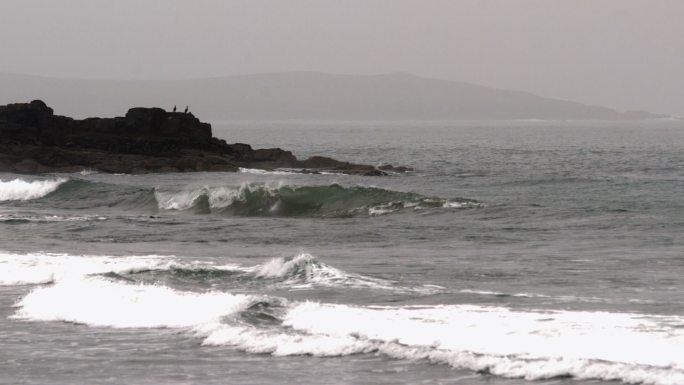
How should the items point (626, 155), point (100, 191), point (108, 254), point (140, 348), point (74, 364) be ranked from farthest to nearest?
point (626, 155) < point (100, 191) < point (108, 254) < point (140, 348) < point (74, 364)

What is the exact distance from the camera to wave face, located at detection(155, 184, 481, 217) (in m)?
37.3

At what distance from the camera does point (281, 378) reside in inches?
519

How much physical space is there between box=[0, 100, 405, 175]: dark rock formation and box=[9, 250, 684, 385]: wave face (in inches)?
1443

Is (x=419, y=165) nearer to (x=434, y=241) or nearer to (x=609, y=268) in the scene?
(x=434, y=241)

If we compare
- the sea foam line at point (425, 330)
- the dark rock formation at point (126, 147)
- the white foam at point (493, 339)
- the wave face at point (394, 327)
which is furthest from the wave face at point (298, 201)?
the white foam at point (493, 339)

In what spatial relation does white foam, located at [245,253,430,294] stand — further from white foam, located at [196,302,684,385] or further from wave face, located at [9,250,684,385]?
white foam, located at [196,302,684,385]

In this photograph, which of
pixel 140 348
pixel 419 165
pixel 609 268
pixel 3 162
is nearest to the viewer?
pixel 140 348

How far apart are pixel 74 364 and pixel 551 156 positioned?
232 ft

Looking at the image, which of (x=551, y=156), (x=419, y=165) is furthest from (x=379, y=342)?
(x=551, y=156)

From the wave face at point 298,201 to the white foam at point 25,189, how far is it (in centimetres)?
755

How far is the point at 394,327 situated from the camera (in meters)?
15.4

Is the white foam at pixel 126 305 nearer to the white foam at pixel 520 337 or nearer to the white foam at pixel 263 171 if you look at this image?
→ the white foam at pixel 520 337

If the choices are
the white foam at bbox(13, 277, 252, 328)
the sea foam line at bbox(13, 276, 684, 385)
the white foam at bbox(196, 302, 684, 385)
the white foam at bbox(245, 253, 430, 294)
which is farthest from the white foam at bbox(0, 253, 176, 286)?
the white foam at bbox(196, 302, 684, 385)

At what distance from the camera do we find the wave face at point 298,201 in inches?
1469
